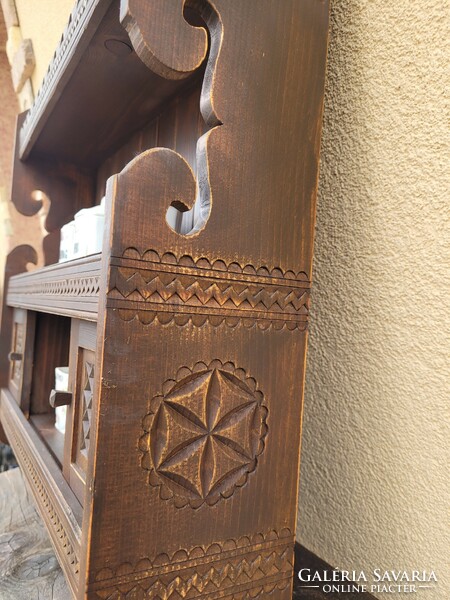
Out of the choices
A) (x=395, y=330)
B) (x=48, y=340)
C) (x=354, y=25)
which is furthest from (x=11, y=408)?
(x=354, y=25)

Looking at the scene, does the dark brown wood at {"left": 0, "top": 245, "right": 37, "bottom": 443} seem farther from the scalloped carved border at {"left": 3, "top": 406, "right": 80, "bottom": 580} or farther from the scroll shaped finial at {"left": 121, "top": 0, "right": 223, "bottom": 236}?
the scroll shaped finial at {"left": 121, "top": 0, "right": 223, "bottom": 236}

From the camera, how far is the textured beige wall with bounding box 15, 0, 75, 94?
1.34 m

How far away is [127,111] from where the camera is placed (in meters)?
0.86

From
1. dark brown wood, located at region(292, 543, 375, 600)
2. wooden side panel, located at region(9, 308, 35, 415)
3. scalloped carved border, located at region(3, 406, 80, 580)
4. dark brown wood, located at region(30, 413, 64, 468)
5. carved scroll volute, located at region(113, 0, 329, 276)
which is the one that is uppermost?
carved scroll volute, located at region(113, 0, 329, 276)

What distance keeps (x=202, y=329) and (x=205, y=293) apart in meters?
0.04

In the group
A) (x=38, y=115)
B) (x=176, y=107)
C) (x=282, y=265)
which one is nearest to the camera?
(x=282, y=265)

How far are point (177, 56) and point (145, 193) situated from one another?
0.13m

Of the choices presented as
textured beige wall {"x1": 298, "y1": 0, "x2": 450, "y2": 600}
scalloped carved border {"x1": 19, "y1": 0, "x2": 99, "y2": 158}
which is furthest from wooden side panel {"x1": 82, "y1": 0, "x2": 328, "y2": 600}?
scalloped carved border {"x1": 19, "y1": 0, "x2": 99, "y2": 158}

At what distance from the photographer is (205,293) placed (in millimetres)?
455

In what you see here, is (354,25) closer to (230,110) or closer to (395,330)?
(230,110)

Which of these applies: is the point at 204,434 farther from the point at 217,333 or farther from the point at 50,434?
the point at 50,434

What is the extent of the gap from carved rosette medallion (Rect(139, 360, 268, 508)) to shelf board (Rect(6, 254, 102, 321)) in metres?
0.11

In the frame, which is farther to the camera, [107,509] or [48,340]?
[48,340]

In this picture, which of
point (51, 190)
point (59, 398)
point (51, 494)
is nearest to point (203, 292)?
point (59, 398)
